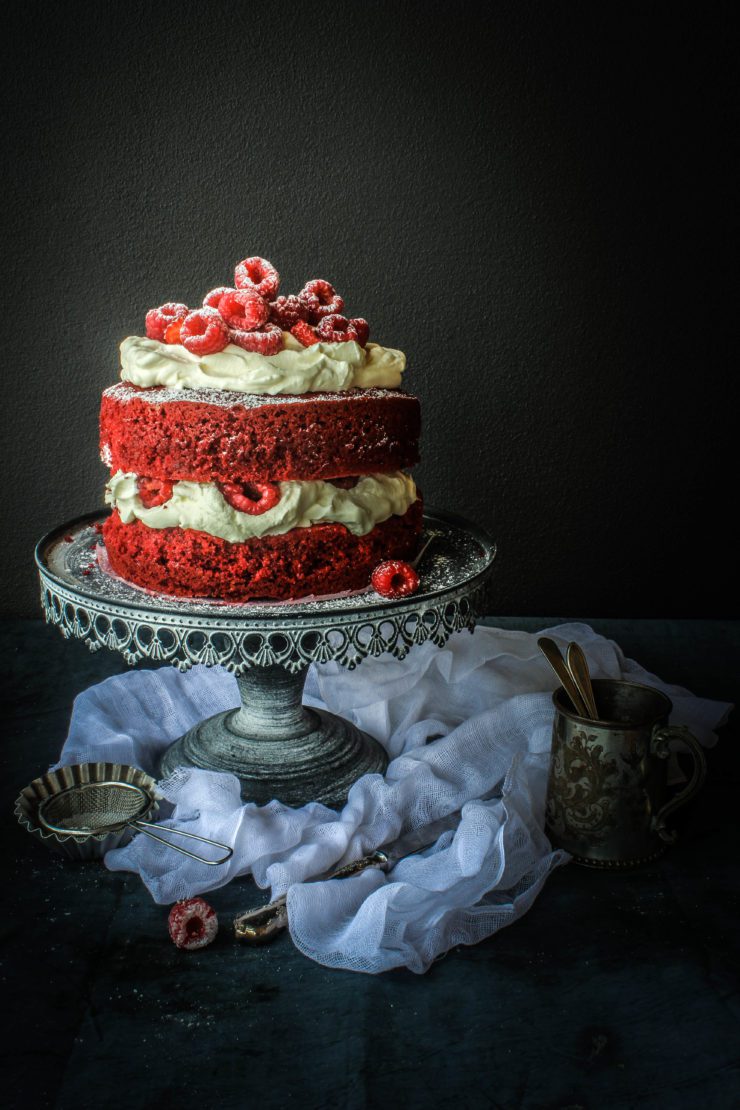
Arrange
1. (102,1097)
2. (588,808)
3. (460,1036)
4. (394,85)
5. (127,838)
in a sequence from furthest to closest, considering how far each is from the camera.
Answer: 1. (394,85)
2. (127,838)
3. (588,808)
4. (460,1036)
5. (102,1097)

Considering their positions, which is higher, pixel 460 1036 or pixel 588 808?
pixel 588 808

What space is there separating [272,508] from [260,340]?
0.95ft

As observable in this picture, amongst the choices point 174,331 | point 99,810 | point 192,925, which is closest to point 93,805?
point 99,810

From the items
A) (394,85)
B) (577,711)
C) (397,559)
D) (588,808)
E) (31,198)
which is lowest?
(588,808)

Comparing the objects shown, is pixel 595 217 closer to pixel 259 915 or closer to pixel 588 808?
pixel 588 808

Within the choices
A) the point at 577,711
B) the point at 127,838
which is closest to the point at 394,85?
the point at 577,711

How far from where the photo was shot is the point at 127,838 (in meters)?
1.71

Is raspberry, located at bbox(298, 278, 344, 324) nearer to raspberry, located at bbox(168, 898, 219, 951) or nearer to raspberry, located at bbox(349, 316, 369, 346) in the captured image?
raspberry, located at bbox(349, 316, 369, 346)

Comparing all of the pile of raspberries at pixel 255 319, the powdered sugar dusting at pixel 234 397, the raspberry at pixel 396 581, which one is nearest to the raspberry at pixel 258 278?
the pile of raspberries at pixel 255 319

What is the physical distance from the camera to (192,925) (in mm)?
1443

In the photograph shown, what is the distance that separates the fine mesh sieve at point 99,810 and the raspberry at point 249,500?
527 mm

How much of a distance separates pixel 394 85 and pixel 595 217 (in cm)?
65

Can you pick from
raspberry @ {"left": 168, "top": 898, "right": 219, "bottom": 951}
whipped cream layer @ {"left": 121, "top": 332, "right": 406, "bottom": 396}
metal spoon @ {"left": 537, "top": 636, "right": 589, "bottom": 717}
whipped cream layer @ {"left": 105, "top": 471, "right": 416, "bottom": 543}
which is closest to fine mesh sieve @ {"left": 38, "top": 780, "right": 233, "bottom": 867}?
raspberry @ {"left": 168, "top": 898, "right": 219, "bottom": 951}

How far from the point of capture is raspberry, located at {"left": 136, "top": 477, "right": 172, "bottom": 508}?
171 centimetres
